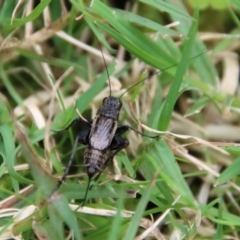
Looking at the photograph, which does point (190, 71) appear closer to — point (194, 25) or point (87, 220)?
point (194, 25)

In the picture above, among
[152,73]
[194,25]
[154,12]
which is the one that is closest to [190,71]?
[152,73]

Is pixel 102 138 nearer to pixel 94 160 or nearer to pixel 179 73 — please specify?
pixel 94 160

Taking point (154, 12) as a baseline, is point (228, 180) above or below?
below

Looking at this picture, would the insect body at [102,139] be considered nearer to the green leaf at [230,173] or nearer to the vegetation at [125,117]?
the vegetation at [125,117]

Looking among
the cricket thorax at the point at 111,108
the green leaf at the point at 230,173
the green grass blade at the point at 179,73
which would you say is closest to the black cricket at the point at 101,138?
the cricket thorax at the point at 111,108

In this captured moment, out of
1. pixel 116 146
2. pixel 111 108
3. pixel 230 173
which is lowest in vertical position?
pixel 230 173

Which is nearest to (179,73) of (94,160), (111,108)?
(111,108)
